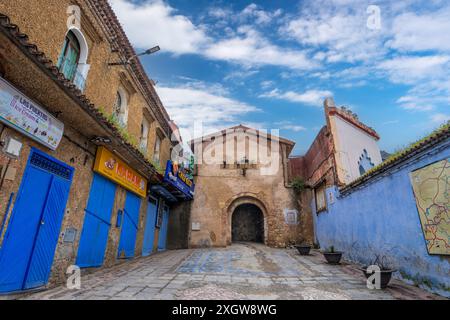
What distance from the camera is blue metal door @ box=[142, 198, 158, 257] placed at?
10.4 metres

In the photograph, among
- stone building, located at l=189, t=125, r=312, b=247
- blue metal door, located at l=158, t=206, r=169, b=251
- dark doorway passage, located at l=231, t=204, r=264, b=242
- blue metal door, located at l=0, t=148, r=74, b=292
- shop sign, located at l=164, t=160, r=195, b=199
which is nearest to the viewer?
blue metal door, located at l=0, t=148, r=74, b=292

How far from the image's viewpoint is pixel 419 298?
4.32 meters

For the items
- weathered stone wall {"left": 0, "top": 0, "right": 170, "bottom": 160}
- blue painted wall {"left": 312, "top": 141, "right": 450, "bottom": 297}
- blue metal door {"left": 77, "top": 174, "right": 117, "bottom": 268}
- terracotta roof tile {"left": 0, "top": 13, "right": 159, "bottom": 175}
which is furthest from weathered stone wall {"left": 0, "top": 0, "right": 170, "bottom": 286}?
blue painted wall {"left": 312, "top": 141, "right": 450, "bottom": 297}

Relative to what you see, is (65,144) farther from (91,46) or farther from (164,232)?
(164,232)

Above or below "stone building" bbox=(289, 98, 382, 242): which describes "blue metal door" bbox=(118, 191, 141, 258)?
below

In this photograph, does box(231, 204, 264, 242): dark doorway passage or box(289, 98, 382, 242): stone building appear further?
box(231, 204, 264, 242): dark doorway passage

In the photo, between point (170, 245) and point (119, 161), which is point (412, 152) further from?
point (170, 245)

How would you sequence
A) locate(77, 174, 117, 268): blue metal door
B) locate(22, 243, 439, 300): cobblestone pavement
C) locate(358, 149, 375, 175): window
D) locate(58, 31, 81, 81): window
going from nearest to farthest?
locate(22, 243, 439, 300): cobblestone pavement < locate(58, 31, 81, 81): window < locate(77, 174, 117, 268): blue metal door < locate(358, 149, 375, 175): window

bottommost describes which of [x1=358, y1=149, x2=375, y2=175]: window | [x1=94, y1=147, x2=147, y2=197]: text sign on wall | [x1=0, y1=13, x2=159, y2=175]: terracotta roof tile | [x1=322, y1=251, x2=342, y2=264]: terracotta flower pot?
[x1=322, y1=251, x2=342, y2=264]: terracotta flower pot

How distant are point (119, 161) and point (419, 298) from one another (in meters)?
8.22

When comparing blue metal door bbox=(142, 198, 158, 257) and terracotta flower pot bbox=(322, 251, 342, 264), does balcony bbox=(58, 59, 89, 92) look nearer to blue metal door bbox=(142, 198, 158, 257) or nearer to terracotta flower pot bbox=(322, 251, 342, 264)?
blue metal door bbox=(142, 198, 158, 257)

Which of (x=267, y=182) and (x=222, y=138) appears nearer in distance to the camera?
(x=267, y=182)

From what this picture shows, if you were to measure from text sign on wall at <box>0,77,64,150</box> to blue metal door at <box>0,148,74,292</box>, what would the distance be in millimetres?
373

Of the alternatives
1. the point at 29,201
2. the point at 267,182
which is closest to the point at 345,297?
→ the point at 29,201
